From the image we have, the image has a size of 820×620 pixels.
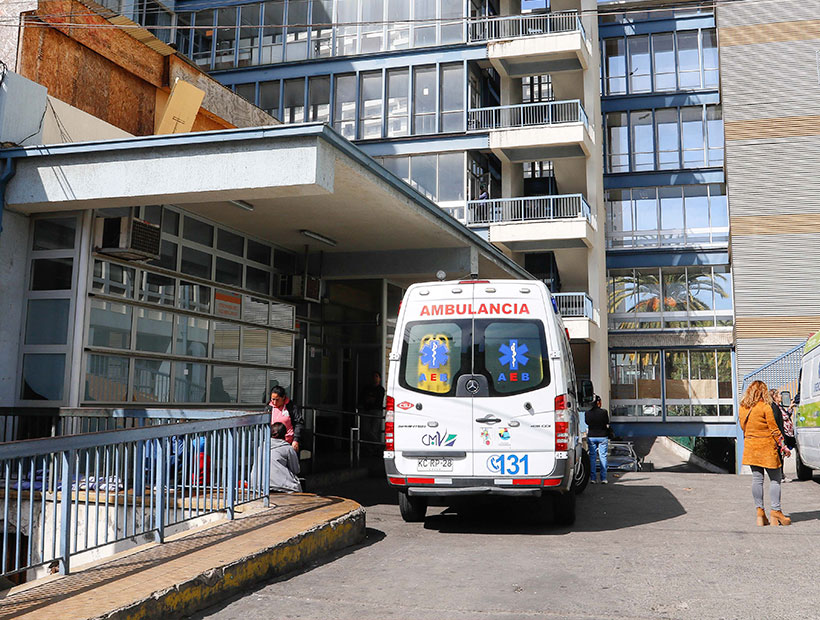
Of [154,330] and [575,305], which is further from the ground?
[575,305]

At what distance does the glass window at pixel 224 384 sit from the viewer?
13199mm

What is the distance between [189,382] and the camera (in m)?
12.6

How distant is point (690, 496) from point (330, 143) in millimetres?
8152

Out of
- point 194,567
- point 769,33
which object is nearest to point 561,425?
point 194,567

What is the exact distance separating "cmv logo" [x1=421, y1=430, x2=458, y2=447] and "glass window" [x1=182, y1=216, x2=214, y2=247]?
5642 millimetres

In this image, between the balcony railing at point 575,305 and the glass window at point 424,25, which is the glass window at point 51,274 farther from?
the glass window at point 424,25

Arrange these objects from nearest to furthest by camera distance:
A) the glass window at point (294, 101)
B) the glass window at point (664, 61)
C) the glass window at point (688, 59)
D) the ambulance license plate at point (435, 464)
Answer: the ambulance license plate at point (435, 464) → the glass window at point (294, 101) → the glass window at point (688, 59) → the glass window at point (664, 61)

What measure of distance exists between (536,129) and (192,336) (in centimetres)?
1923

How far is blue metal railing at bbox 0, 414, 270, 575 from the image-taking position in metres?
5.57

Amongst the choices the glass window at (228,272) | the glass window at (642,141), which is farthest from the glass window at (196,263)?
the glass window at (642,141)

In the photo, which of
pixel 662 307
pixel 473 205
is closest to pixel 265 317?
pixel 473 205

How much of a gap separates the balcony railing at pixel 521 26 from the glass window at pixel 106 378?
20974 millimetres

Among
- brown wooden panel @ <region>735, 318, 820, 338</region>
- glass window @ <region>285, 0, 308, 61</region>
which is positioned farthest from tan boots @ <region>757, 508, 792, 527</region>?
glass window @ <region>285, 0, 308, 61</region>

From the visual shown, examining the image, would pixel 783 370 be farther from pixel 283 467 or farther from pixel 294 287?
pixel 283 467
